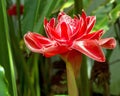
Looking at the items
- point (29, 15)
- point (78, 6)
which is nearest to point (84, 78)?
point (78, 6)

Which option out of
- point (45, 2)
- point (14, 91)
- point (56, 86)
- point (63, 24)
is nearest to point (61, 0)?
point (45, 2)

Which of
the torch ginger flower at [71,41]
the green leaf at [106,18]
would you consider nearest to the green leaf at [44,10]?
the green leaf at [106,18]

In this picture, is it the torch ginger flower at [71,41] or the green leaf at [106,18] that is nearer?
the torch ginger flower at [71,41]

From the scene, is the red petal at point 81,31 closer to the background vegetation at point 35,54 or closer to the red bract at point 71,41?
the red bract at point 71,41

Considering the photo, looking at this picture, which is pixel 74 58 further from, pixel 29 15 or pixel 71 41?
pixel 29 15

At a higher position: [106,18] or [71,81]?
[106,18]

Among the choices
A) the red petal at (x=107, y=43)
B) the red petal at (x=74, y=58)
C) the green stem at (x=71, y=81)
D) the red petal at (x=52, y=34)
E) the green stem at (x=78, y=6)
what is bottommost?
the green stem at (x=71, y=81)

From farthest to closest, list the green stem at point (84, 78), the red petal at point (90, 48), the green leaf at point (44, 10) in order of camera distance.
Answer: the green leaf at point (44, 10) → the green stem at point (84, 78) → the red petal at point (90, 48)

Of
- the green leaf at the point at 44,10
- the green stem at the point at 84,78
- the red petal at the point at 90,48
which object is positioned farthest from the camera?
the green leaf at the point at 44,10

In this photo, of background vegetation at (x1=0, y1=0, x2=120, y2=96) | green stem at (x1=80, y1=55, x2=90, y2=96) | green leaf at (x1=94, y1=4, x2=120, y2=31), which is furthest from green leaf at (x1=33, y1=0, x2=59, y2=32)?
green stem at (x1=80, y1=55, x2=90, y2=96)
